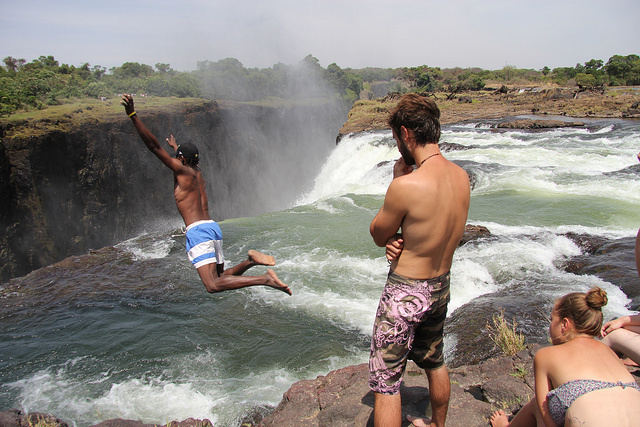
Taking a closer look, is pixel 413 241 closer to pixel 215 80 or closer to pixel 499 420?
pixel 499 420

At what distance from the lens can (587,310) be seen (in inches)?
78.8

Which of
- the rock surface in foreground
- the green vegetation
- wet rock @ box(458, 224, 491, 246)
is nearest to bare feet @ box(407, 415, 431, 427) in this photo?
the rock surface in foreground

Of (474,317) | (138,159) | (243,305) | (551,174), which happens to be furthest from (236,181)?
(474,317)

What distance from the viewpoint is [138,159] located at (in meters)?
20.0

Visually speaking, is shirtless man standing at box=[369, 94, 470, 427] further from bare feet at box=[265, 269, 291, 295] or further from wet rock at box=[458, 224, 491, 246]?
wet rock at box=[458, 224, 491, 246]

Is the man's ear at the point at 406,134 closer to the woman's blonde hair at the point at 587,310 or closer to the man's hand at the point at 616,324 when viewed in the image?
the woman's blonde hair at the point at 587,310

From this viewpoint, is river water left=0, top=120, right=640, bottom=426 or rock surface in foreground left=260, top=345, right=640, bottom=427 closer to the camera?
rock surface in foreground left=260, top=345, right=640, bottom=427

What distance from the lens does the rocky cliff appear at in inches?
573

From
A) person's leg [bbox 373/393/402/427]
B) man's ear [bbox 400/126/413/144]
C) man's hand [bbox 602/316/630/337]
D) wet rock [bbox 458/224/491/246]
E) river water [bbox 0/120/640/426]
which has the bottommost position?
river water [bbox 0/120/640/426]

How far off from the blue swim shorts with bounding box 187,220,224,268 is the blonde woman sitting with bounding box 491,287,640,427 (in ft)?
8.49

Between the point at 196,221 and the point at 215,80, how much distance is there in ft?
118

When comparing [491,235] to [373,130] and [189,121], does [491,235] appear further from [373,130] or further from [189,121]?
[189,121]

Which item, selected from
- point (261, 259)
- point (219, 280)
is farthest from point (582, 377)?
point (219, 280)

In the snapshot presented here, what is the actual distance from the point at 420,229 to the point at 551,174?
13.2 metres
